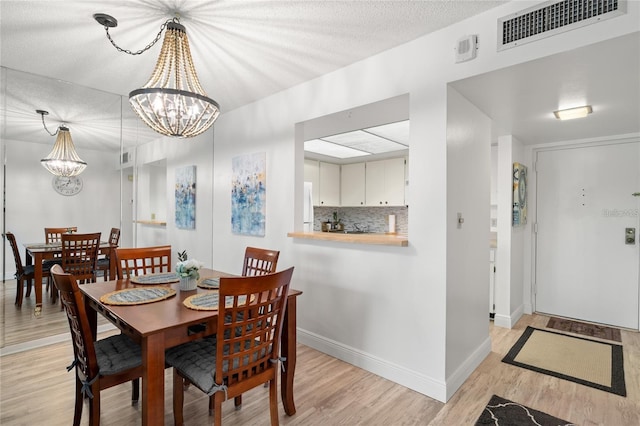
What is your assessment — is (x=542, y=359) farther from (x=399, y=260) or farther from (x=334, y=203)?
(x=334, y=203)

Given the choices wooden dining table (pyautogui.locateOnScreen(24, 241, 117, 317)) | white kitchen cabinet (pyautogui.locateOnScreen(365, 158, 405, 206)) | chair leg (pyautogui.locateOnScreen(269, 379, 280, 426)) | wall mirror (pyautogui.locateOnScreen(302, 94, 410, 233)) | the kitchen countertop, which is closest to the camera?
chair leg (pyautogui.locateOnScreen(269, 379, 280, 426))

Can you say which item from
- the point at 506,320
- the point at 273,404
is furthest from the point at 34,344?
the point at 506,320

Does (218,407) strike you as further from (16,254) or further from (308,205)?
Answer: (308,205)

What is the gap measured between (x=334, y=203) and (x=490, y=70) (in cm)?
430

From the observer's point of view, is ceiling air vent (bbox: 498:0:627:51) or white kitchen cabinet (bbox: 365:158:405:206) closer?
ceiling air vent (bbox: 498:0:627:51)

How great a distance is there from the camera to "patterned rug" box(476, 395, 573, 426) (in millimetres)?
1995

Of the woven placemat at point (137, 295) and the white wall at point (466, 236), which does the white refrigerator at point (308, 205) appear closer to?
the white wall at point (466, 236)

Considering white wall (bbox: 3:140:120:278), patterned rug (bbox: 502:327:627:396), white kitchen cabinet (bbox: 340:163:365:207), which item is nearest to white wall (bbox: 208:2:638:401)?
patterned rug (bbox: 502:327:627:396)

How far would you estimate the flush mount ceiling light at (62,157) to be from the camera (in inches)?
125

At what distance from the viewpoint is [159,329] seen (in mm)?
1459

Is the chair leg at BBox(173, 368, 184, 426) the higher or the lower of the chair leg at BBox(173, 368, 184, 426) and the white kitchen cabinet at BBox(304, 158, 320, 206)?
the lower

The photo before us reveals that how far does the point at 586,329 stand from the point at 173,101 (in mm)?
4466

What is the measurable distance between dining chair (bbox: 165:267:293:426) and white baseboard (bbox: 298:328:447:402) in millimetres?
1042

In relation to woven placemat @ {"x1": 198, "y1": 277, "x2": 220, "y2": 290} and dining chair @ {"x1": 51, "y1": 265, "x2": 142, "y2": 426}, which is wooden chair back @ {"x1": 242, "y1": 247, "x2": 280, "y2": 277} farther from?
dining chair @ {"x1": 51, "y1": 265, "x2": 142, "y2": 426}
